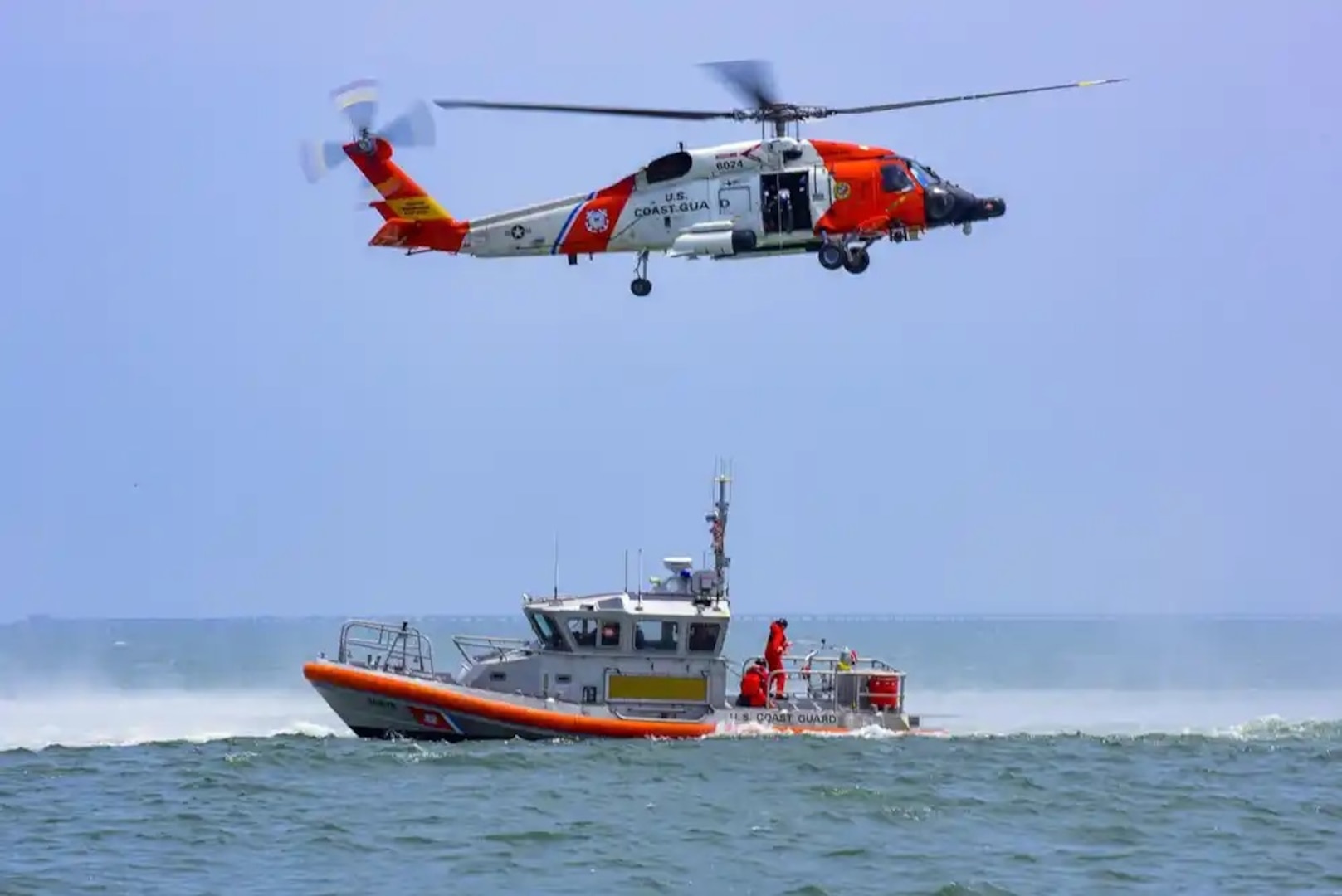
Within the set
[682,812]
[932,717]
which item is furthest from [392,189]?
[932,717]

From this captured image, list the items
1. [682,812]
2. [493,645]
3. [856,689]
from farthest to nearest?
[493,645] → [856,689] → [682,812]

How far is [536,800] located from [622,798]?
1.06 meters

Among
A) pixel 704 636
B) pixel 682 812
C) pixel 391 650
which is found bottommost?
pixel 682 812

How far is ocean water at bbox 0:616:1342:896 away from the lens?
68.6ft

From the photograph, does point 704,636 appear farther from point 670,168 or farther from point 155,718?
point 155,718

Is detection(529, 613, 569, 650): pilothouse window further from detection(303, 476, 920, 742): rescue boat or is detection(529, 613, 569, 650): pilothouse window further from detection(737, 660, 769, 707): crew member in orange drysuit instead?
detection(737, 660, 769, 707): crew member in orange drysuit

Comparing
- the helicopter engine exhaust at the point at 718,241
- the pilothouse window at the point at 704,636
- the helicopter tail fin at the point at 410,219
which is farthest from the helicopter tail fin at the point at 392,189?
the pilothouse window at the point at 704,636

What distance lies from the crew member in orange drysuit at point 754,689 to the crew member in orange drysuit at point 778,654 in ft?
0.64

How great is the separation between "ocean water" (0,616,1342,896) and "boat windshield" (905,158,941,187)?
7898 millimetres

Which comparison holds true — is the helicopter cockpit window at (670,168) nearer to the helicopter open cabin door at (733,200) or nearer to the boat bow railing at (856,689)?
the helicopter open cabin door at (733,200)

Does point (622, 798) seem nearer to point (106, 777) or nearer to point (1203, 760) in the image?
point (106, 777)

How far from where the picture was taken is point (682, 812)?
79.2 ft

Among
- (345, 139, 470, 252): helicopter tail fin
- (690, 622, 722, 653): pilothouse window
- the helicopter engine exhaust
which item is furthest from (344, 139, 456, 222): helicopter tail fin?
(690, 622, 722, 653): pilothouse window

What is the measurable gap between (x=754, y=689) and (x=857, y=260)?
244 inches
